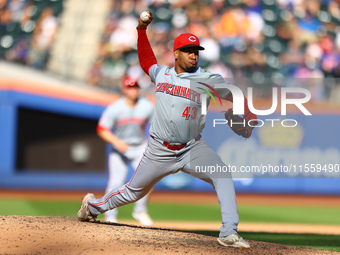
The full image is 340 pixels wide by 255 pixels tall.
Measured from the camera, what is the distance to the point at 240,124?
4.01 m

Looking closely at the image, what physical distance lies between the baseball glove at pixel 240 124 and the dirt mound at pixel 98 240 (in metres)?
0.86

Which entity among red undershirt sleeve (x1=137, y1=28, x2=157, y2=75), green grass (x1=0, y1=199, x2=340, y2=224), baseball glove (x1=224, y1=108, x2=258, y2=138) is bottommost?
green grass (x1=0, y1=199, x2=340, y2=224)

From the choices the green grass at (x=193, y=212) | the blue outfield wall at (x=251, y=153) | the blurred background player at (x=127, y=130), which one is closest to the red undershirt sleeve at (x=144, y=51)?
the blurred background player at (x=127, y=130)

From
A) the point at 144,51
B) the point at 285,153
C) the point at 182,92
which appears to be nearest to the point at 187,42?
the point at 182,92

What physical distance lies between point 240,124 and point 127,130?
2.44 m

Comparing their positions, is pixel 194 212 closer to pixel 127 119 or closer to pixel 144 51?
pixel 127 119

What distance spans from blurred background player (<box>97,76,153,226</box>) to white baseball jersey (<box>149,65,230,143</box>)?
7.34 feet

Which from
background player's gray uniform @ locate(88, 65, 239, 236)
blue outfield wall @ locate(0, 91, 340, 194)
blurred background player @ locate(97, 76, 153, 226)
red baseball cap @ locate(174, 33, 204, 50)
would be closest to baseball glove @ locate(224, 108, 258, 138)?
background player's gray uniform @ locate(88, 65, 239, 236)

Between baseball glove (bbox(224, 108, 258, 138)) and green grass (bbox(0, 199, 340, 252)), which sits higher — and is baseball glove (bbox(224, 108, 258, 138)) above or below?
above

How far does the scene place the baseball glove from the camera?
397cm

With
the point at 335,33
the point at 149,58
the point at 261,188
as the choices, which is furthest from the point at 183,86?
the point at 335,33

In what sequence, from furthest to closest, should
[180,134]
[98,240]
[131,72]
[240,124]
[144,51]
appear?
[131,72]
[144,51]
[240,124]
[180,134]
[98,240]

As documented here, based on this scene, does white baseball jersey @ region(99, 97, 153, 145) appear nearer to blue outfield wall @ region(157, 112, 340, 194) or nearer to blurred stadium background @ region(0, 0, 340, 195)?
blurred stadium background @ region(0, 0, 340, 195)

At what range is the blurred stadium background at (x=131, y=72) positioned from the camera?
10188 millimetres
